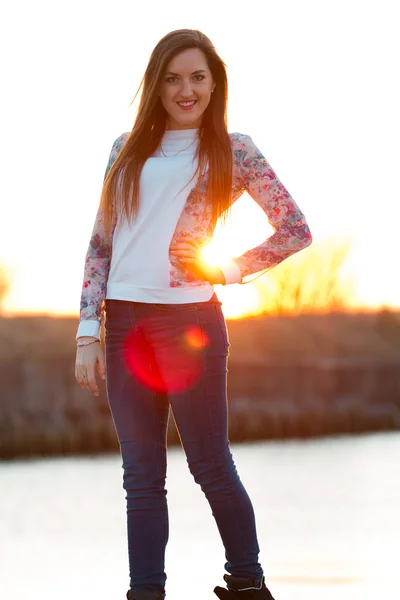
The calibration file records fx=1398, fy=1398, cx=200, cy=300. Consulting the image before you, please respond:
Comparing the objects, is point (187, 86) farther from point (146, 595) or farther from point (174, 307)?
point (146, 595)

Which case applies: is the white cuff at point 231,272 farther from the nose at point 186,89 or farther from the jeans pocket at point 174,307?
the nose at point 186,89

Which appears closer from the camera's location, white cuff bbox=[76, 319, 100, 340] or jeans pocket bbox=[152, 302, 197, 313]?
jeans pocket bbox=[152, 302, 197, 313]

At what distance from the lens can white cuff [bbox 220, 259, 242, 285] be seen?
3.66m

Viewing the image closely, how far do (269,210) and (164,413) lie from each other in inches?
23.9

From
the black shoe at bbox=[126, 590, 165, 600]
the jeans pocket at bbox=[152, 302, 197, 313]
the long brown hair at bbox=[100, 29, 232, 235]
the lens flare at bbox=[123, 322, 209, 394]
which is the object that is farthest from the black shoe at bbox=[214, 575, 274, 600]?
the long brown hair at bbox=[100, 29, 232, 235]

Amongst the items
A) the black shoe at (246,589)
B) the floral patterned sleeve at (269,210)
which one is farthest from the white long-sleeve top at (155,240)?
the black shoe at (246,589)

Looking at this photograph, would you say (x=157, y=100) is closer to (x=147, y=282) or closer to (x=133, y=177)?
(x=133, y=177)

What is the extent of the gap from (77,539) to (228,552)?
11.5ft

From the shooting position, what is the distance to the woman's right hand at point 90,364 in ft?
12.0

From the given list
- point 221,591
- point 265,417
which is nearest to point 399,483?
point 221,591

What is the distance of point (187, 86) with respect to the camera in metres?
3.63

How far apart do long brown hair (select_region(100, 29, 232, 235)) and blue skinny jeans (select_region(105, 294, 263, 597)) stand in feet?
0.87

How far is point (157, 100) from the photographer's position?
146 inches

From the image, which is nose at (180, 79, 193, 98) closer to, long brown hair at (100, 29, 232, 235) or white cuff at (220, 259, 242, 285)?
long brown hair at (100, 29, 232, 235)
